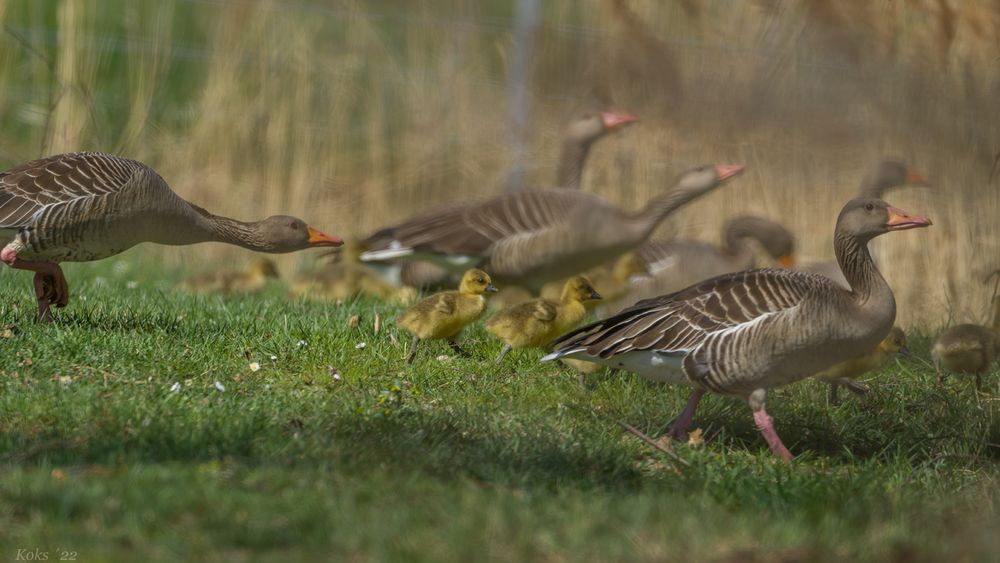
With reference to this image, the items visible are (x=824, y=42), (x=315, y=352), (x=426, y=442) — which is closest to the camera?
(x=426, y=442)

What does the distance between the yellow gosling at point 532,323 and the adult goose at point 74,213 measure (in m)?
2.23

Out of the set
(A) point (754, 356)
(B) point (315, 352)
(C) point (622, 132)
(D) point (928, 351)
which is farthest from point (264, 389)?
(C) point (622, 132)

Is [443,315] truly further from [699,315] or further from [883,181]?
[883,181]

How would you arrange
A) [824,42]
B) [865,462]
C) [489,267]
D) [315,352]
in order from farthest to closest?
[489,267] < [824,42] < [315,352] < [865,462]

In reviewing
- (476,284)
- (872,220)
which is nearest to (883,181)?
(872,220)

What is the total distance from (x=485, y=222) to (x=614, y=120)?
6.28 ft

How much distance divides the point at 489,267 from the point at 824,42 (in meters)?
3.65

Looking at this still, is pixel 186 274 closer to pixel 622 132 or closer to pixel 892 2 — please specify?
pixel 622 132

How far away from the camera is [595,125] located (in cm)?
1177

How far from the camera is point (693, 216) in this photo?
12680mm

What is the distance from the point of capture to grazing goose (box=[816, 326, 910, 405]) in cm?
707

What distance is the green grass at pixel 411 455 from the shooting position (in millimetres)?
4000

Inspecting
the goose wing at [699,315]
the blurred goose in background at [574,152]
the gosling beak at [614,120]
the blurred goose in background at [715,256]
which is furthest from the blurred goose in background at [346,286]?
the goose wing at [699,315]

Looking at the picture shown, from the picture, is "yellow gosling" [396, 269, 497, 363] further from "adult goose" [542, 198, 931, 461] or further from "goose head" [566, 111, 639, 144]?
"goose head" [566, 111, 639, 144]
